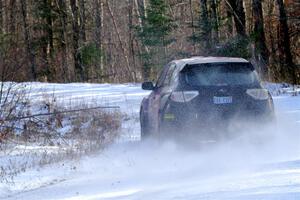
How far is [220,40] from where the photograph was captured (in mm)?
31031

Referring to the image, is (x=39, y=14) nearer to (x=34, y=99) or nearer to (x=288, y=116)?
(x=34, y=99)

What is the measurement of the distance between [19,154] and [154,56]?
853 inches

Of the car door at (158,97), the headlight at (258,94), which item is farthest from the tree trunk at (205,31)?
the headlight at (258,94)

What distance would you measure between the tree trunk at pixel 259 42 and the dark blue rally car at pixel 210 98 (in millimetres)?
17309

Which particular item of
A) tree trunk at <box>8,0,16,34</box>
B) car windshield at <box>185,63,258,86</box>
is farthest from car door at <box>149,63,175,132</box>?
tree trunk at <box>8,0,16,34</box>

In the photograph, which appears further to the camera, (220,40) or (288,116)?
(220,40)

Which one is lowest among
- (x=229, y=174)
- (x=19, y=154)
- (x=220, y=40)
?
(x=220, y=40)

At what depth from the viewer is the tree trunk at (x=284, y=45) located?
31078 mm

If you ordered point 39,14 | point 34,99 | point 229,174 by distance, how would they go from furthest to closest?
point 39,14 → point 34,99 → point 229,174

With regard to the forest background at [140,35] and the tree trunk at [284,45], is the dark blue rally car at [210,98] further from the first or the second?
the tree trunk at [284,45]

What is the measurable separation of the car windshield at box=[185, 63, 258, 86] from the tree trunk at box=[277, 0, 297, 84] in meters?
20.2

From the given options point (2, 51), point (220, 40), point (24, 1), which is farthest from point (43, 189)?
point (24, 1)

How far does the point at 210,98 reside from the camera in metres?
10.3

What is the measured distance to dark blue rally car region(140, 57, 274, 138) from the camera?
10289 millimetres
